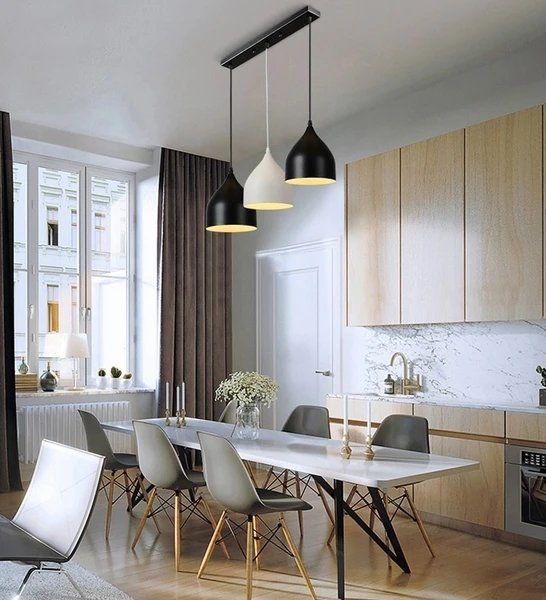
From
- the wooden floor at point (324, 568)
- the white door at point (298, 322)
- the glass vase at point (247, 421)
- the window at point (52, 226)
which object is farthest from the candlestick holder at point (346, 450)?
the window at point (52, 226)

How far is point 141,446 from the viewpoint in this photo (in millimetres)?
4023

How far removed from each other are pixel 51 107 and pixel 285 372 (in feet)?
10.1

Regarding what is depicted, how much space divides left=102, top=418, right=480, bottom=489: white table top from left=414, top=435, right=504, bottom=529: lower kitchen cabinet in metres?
0.78

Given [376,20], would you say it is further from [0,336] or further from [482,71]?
[0,336]

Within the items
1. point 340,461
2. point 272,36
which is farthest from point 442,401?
point 272,36

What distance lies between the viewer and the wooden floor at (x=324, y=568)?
11.2 feet

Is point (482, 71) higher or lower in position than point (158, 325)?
higher

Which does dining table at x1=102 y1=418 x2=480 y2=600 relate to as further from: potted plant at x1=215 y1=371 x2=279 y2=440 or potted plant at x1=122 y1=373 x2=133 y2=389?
potted plant at x1=122 y1=373 x2=133 y2=389

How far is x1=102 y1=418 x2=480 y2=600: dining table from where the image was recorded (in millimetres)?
3088

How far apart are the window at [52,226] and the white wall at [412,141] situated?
2026 millimetres

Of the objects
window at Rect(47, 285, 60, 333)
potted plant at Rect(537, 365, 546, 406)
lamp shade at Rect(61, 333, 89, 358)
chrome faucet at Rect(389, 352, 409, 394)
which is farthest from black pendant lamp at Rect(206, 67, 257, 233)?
window at Rect(47, 285, 60, 333)

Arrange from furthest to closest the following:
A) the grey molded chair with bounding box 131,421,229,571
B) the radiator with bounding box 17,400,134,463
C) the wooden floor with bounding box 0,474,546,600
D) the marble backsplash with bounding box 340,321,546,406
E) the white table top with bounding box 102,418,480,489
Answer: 1. the radiator with bounding box 17,400,134,463
2. the marble backsplash with bounding box 340,321,546,406
3. the grey molded chair with bounding box 131,421,229,571
4. the wooden floor with bounding box 0,474,546,600
5. the white table top with bounding box 102,418,480,489

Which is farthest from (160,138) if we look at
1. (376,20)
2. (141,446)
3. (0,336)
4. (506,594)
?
(506,594)

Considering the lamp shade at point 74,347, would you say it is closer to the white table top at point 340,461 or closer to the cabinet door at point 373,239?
the white table top at point 340,461
